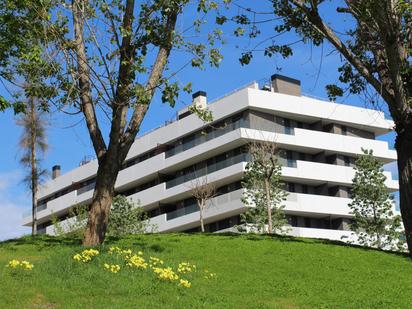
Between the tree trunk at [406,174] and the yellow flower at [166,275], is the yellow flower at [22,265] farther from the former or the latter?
the tree trunk at [406,174]

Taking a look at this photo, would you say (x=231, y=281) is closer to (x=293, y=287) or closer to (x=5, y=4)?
(x=293, y=287)

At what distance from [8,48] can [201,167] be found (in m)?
39.2

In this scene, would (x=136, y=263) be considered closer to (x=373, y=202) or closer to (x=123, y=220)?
(x=373, y=202)

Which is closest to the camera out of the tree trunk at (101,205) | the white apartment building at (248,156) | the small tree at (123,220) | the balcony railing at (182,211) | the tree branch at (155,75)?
the tree trunk at (101,205)

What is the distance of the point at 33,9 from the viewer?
42.1ft

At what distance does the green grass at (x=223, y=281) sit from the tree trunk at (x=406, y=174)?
138cm

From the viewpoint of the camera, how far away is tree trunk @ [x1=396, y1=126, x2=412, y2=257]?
11.5 metres

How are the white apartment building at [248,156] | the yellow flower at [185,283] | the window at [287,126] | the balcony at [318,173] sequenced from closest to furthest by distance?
the yellow flower at [185,283] → the white apartment building at [248,156] → the balcony at [318,173] → the window at [287,126]

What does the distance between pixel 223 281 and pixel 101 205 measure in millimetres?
3975

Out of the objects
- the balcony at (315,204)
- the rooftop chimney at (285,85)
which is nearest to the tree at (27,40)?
the balcony at (315,204)

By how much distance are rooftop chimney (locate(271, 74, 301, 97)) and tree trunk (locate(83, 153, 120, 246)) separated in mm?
40533


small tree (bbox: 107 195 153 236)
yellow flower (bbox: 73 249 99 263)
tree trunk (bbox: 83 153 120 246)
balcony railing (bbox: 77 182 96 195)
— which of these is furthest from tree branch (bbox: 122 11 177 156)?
balcony railing (bbox: 77 182 96 195)

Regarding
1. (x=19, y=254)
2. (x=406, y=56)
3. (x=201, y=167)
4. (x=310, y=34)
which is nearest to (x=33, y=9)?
(x=19, y=254)

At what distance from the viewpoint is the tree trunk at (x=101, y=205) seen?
44.8 feet
